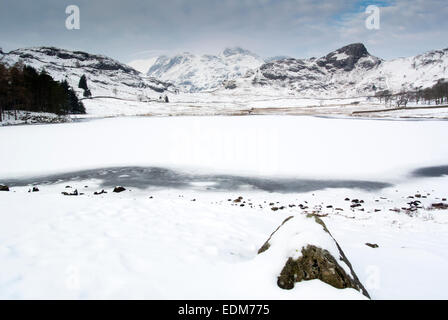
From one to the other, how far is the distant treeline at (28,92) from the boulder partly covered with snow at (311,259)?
7582 centimetres

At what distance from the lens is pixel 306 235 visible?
5.90 m

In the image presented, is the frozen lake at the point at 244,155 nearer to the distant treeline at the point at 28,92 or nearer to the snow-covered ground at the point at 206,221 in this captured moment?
the snow-covered ground at the point at 206,221

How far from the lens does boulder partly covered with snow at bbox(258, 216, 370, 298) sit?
5062mm

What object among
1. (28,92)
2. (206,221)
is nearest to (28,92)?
(28,92)

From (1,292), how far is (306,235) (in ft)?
20.4

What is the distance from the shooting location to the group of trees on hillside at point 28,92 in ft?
200

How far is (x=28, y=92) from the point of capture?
66688 millimetres

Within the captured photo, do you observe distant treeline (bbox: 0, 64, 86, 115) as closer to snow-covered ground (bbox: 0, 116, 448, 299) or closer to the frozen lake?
the frozen lake

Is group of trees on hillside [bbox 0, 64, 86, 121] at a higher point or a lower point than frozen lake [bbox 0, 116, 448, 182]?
higher

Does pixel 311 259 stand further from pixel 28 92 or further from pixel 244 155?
pixel 28 92

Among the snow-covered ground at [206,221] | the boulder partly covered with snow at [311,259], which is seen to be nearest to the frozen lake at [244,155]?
the snow-covered ground at [206,221]

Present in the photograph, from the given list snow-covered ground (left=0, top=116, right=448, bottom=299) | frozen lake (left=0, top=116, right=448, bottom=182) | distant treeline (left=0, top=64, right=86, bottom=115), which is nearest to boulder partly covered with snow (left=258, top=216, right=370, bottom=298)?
snow-covered ground (left=0, top=116, right=448, bottom=299)
